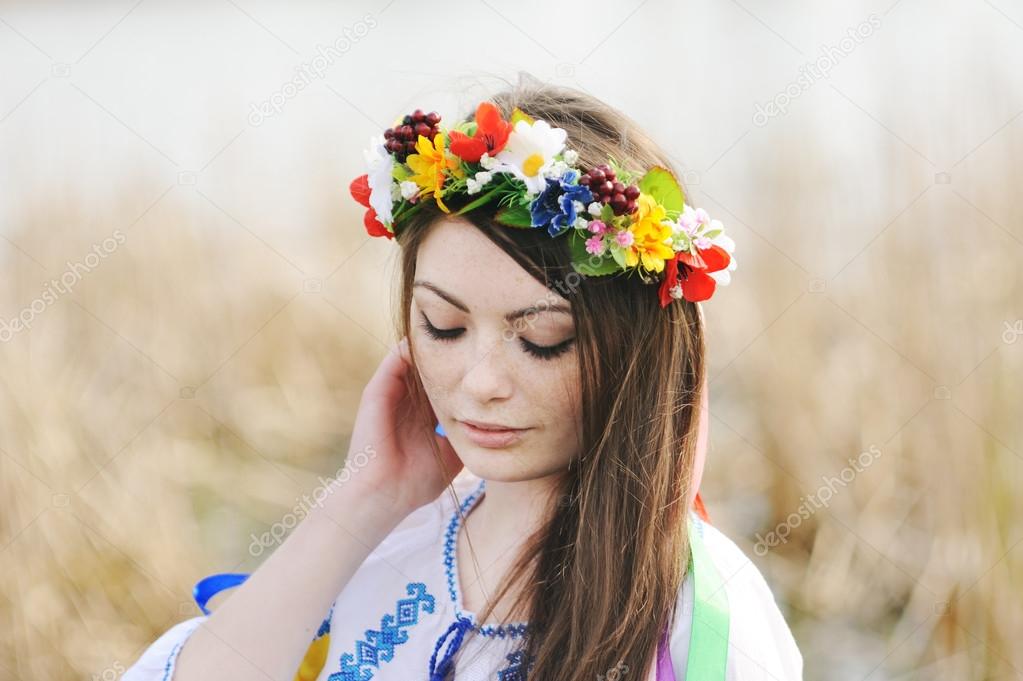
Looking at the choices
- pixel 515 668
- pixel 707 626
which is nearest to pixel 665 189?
pixel 707 626

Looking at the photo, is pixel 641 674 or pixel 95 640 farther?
pixel 95 640

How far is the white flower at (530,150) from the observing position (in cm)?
138

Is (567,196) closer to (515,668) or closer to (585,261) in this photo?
(585,261)

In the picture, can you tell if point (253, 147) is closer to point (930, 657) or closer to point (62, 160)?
point (62, 160)

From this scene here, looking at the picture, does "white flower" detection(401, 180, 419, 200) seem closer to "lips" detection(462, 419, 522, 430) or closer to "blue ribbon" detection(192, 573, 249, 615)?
"lips" detection(462, 419, 522, 430)

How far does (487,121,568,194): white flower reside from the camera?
1382 mm

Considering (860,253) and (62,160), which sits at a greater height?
(860,253)

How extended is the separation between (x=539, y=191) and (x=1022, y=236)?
7.53ft

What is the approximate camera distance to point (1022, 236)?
3115 mm

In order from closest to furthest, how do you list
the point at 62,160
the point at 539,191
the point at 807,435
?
the point at 539,191
the point at 807,435
the point at 62,160

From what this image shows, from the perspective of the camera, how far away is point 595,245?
1372 millimetres

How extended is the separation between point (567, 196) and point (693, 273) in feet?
0.69

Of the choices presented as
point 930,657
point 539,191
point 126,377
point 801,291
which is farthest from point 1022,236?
point 126,377

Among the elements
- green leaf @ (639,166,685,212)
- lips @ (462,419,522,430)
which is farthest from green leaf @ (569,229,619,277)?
lips @ (462,419,522,430)
